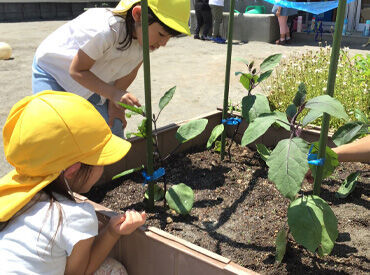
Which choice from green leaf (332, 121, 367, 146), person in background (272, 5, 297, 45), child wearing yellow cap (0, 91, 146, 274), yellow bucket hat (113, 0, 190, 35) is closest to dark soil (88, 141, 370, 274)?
green leaf (332, 121, 367, 146)

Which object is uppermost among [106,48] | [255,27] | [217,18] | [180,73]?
[106,48]

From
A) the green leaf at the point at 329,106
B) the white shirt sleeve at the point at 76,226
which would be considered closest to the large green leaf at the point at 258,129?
the green leaf at the point at 329,106

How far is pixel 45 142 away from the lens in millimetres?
1214

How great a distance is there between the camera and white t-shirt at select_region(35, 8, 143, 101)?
1908 millimetres

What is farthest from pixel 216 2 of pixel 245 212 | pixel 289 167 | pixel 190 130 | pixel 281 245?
pixel 289 167

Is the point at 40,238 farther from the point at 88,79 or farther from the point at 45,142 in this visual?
the point at 88,79

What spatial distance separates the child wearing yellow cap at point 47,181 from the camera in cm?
123

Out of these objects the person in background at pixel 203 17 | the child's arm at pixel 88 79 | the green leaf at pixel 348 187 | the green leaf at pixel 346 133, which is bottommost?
the person in background at pixel 203 17

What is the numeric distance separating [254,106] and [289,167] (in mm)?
546

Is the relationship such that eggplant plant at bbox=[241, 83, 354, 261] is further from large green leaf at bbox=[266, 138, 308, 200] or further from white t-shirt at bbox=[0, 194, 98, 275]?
white t-shirt at bbox=[0, 194, 98, 275]

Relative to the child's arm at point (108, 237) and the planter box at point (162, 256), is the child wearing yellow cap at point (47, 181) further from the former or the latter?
the planter box at point (162, 256)

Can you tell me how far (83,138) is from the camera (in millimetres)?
1267

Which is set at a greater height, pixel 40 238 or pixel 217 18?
pixel 40 238

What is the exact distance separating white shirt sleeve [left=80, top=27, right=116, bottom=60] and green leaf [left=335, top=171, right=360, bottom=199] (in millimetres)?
1200
